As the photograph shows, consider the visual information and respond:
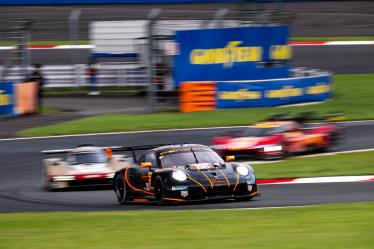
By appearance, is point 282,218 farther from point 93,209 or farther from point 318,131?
point 318,131

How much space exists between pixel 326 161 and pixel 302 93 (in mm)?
10201

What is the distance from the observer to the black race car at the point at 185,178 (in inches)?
536

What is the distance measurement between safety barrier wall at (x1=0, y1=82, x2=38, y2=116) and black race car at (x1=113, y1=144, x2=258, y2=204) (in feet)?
45.9

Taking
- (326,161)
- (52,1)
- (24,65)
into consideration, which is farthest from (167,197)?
(52,1)

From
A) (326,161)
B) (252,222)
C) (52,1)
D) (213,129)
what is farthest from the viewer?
(52,1)

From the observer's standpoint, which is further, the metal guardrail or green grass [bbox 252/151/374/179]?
the metal guardrail

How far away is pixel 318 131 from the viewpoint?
20.8 meters

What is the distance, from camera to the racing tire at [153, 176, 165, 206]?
45.7 ft

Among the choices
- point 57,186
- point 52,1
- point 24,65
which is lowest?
point 57,186

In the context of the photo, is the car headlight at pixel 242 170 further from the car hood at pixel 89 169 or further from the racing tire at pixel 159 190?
the car hood at pixel 89 169

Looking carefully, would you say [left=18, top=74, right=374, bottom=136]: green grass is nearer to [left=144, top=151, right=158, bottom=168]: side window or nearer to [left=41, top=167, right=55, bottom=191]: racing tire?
[left=41, top=167, right=55, bottom=191]: racing tire

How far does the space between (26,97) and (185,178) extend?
16.3 metres

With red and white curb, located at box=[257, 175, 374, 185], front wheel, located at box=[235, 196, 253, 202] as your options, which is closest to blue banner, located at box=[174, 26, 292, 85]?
red and white curb, located at box=[257, 175, 374, 185]

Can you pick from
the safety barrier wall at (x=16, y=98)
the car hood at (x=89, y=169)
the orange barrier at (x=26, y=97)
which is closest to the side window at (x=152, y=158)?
the car hood at (x=89, y=169)
